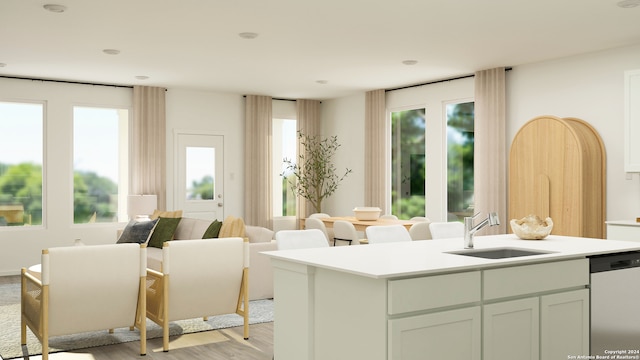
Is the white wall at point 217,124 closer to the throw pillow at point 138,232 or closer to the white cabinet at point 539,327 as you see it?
the throw pillow at point 138,232

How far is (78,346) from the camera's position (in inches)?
183

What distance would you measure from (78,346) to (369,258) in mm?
2709

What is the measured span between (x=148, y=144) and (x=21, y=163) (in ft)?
5.67

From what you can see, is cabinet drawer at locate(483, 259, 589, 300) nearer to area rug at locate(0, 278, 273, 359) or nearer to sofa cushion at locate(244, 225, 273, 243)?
area rug at locate(0, 278, 273, 359)

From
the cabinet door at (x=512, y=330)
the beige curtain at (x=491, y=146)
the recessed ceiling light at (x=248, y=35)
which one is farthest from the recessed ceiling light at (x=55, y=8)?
the beige curtain at (x=491, y=146)

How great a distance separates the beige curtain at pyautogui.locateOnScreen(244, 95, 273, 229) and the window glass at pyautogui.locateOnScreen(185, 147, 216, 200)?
22.0 inches

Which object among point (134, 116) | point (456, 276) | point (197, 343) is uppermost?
point (134, 116)

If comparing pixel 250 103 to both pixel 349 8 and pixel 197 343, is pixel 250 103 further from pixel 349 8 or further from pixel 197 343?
pixel 197 343

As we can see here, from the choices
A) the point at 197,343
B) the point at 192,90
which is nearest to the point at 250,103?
the point at 192,90

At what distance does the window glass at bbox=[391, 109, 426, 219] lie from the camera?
9078 mm

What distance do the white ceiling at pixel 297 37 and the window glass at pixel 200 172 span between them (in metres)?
1.56

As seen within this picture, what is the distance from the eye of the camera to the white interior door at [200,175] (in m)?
9.60

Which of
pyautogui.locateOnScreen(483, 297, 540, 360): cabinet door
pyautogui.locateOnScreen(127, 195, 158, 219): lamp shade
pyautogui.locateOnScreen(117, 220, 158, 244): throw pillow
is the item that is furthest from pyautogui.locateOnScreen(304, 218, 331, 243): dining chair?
pyautogui.locateOnScreen(483, 297, 540, 360): cabinet door

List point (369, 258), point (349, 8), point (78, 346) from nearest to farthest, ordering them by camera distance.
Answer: point (369, 258), point (78, 346), point (349, 8)
